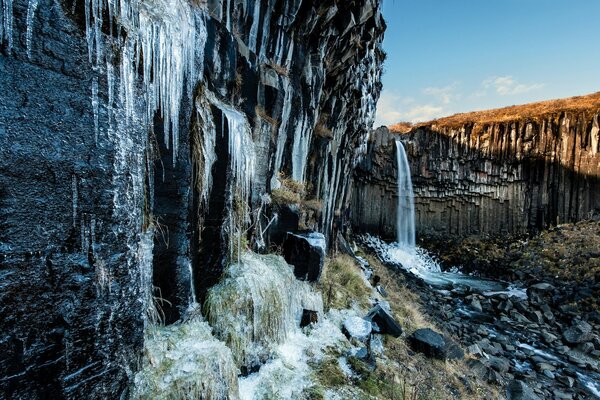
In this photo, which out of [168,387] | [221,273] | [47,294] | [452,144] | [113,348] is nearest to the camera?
[47,294]

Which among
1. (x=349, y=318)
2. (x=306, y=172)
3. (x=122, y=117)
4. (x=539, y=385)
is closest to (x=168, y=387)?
(x=122, y=117)

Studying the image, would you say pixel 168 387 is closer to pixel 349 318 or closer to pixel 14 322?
pixel 14 322

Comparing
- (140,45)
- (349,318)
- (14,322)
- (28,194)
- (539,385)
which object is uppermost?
(140,45)

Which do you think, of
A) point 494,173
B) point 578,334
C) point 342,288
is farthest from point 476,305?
point 494,173

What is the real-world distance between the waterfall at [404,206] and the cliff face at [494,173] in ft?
1.64

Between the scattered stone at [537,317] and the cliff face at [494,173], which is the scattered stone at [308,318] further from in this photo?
the cliff face at [494,173]

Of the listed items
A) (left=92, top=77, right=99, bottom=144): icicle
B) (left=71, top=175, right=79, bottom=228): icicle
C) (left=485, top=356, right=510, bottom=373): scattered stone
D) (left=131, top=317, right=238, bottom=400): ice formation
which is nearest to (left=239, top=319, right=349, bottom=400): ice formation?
(left=131, top=317, right=238, bottom=400): ice formation

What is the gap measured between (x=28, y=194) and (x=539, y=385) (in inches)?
376

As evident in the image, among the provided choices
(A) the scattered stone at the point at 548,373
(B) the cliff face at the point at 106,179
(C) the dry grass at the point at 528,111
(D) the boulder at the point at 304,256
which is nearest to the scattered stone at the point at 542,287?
(A) the scattered stone at the point at 548,373

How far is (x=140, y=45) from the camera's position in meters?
2.69

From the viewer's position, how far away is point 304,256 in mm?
6391

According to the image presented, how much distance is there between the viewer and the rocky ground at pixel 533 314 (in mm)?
7113

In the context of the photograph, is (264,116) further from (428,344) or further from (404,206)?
(404,206)

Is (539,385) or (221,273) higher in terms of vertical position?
(221,273)
